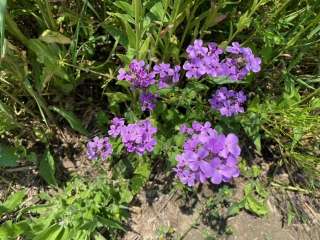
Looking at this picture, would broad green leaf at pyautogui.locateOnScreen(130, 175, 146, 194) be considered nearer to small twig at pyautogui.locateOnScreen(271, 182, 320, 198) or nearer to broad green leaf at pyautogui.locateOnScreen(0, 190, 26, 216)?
broad green leaf at pyautogui.locateOnScreen(0, 190, 26, 216)

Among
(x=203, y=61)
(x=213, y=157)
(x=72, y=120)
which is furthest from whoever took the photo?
(x=72, y=120)

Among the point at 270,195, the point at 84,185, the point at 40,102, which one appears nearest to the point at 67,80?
the point at 40,102

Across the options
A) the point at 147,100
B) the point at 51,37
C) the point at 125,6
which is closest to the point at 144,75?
the point at 147,100

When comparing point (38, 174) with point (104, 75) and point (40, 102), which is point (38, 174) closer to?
point (40, 102)

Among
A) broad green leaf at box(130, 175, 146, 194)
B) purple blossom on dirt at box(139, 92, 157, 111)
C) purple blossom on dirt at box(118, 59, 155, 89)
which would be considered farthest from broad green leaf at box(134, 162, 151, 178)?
purple blossom on dirt at box(118, 59, 155, 89)

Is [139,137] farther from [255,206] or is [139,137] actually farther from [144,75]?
[255,206]

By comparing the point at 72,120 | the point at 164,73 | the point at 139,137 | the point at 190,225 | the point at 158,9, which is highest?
the point at 158,9

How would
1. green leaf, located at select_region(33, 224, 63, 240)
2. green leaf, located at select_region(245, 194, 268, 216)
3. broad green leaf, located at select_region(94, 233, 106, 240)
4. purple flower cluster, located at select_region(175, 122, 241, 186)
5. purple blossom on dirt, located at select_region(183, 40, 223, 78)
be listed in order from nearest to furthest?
purple flower cluster, located at select_region(175, 122, 241, 186), purple blossom on dirt, located at select_region(183, 40, 223, 78), green leaf, located at select_region(33, 224, 63, 240), broad green leaf, located at select_region(94, 233, 106, 240), green leaf, located at select_region(245, 194, 268, 216)
